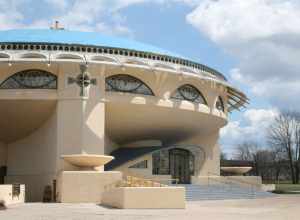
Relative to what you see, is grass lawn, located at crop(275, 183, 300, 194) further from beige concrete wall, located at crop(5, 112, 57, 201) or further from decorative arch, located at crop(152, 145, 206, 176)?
beige concrete wall, located at crop(5, 112, 57, 201)

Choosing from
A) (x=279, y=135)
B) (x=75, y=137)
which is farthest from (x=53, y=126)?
(x=279, y=135)

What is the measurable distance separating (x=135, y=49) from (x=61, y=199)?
38.9ft

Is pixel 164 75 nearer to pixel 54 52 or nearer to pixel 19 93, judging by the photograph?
pixel 54 52

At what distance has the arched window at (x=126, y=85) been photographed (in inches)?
1219

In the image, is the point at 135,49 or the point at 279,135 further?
the point at 279,135

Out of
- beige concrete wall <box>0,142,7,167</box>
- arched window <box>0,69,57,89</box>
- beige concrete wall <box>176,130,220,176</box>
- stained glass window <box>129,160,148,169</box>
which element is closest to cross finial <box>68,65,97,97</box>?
arched window <box>0,69,57,89</box>

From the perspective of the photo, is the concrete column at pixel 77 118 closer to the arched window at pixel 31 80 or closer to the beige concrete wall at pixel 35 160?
the arched window at pixel 31 80

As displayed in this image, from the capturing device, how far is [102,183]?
24.6 m

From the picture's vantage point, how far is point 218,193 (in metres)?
29.7

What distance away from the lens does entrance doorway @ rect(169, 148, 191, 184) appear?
36.2 meters

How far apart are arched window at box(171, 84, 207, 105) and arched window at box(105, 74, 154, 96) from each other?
2.10 metres

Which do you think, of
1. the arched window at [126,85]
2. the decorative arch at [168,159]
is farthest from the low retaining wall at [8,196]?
the decorative arch at [168,159]

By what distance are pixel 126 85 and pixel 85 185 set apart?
28.5ft

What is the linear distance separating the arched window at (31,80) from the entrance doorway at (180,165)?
34.4ft
